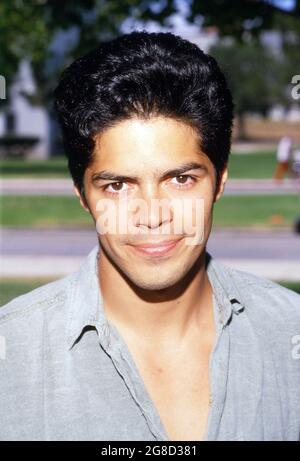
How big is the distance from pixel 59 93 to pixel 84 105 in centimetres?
16

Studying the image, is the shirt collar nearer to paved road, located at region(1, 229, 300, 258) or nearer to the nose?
the nose

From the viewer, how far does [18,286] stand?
959 cm

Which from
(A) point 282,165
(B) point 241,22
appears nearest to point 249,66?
(A) point 282,165

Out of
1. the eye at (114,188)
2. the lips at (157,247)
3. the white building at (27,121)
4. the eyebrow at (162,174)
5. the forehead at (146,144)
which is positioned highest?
the white building at (27,121)

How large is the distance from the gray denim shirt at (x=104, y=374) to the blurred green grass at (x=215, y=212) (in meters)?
14.5

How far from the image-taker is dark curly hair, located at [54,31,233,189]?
6.96ft

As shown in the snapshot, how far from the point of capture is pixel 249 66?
80688 millimetres

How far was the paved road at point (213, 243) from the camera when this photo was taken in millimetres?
13586

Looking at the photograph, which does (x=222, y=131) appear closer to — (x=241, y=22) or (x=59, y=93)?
(x=59, y=93)

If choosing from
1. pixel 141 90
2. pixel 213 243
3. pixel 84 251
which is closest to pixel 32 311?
pixel 141 90

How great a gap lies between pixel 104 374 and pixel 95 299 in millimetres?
234

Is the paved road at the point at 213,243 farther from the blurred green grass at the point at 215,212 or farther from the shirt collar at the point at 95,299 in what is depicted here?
the shirt collar at the point at 95,299
